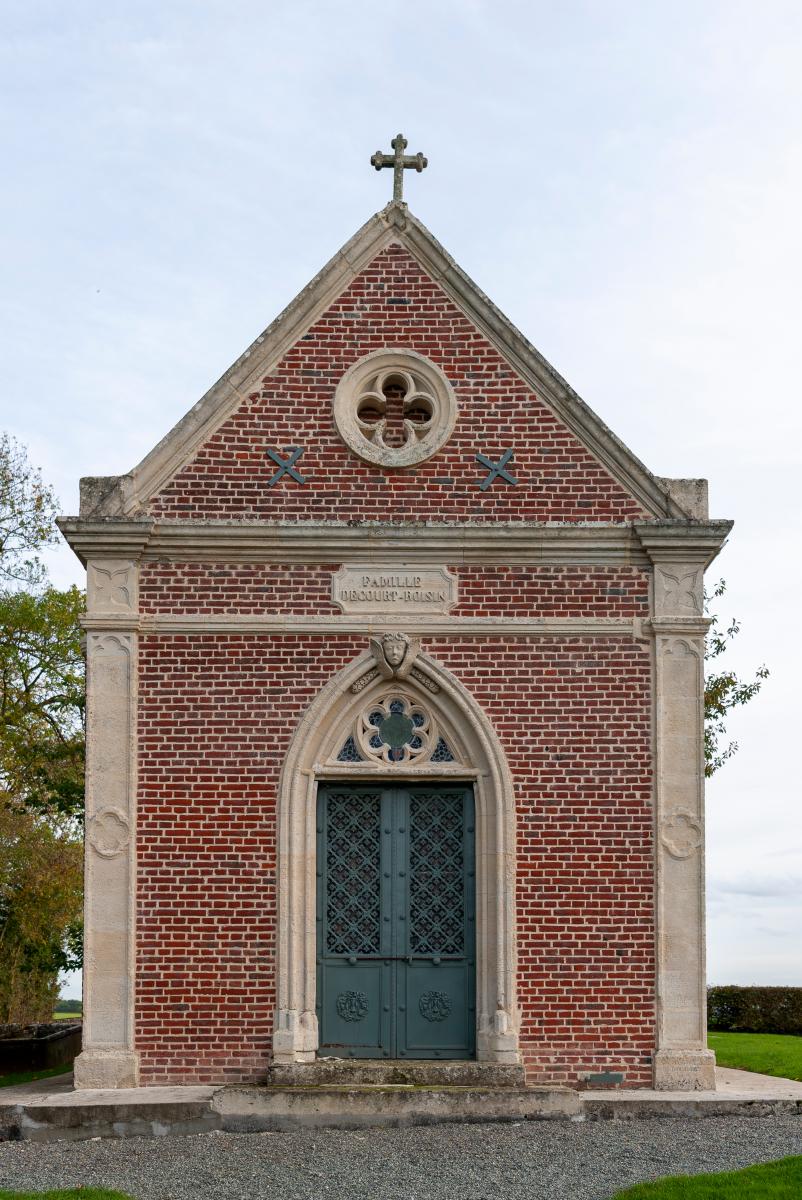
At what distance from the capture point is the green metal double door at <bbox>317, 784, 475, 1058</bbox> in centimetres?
1454

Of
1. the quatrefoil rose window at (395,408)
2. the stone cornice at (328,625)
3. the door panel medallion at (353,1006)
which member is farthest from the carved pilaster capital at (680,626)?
the door panel medallion at (353,1006)

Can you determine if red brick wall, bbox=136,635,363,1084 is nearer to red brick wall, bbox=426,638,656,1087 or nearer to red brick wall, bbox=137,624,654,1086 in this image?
red brick wall, bbox=137,624,654,1086

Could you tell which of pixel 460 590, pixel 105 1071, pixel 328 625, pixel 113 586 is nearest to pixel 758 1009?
pixel 460 590

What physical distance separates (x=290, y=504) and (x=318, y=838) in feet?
10.1

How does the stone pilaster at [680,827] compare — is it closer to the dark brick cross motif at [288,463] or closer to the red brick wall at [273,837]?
the red brick wall at [273,837]

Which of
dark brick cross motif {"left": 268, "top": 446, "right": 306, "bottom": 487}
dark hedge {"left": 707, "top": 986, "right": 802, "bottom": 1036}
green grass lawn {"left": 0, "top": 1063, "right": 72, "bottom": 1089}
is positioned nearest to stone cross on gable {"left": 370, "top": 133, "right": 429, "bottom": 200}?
dark brick cross motif {"left": 268, "top": 446, "right": 306, "bottom": 487}

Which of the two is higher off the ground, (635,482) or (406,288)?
(406,288)

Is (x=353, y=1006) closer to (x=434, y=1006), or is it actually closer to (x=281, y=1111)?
(x=434, y=1006)

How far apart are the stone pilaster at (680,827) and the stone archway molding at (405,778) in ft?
4.41

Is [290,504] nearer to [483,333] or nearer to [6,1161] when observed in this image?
[483,333]

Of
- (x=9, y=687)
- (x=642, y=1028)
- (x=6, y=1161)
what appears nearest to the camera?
(x=6, y=1161)

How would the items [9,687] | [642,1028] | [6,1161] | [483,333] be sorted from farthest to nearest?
[9,687] < [483,333] < [642,1028] < [6,1161]

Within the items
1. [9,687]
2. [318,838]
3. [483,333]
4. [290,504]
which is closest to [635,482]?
[483,333]

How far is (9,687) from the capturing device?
2523cm
